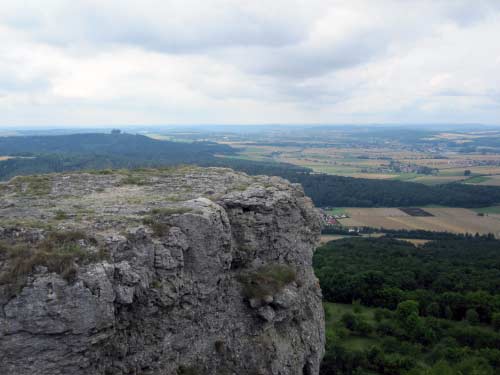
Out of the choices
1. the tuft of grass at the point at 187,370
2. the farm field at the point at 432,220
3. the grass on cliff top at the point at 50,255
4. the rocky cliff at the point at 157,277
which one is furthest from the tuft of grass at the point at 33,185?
the farm field at the point at 432,220

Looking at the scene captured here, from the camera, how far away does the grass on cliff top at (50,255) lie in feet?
41.6

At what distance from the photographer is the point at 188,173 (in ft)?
86.0

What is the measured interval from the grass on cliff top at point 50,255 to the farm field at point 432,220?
86.8 m

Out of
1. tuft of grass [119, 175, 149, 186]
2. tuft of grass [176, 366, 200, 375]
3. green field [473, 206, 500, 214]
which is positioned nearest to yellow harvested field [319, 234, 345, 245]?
green field [473, 206, 500, 214]

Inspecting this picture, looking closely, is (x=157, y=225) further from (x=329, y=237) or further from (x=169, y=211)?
(x=329, y=237)

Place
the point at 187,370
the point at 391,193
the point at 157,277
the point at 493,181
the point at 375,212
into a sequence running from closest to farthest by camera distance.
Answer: the point at 157,277 → the point at 187,370 → the point at 375,212 → the point at 391,193 → the point at 493,181

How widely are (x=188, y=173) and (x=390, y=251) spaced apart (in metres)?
52.7

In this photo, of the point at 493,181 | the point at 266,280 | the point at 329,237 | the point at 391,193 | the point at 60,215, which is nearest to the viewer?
the point at 60,215

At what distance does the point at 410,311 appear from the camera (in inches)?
1800

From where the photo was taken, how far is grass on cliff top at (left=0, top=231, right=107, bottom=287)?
41.6ft

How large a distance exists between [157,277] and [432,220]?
→ 316 ft

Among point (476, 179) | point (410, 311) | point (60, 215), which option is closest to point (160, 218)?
point (60, 215)

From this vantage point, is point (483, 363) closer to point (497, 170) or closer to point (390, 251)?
point (390, 251)

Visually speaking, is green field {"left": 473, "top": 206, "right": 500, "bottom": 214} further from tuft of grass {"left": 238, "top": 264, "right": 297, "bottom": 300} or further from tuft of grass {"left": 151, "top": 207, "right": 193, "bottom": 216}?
tuft of grass {"left": 151, "top": 207, "right": 193, "bottom": 216}
